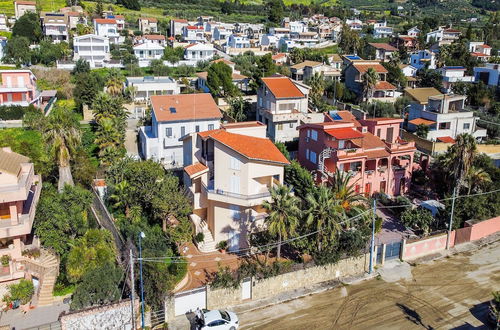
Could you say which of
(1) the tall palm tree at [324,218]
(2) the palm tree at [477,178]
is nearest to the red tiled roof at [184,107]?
(1) the tall palm tree at [324,218]

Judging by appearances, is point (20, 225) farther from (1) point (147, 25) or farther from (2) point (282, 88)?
(1) point (147, 25)

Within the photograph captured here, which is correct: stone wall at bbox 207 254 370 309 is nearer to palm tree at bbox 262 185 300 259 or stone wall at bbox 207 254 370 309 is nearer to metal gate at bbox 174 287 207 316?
metal gate at bbox 174 287 207 316

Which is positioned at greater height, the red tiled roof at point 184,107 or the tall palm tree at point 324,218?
the red tiled roof at point 184,107

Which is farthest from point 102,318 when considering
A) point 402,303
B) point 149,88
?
point 149,88

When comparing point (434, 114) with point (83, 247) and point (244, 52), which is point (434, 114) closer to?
point (83, 247)

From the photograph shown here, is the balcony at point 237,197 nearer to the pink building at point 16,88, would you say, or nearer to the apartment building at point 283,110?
the apartment building at point 283,110

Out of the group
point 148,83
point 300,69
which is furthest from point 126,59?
point 300,69
